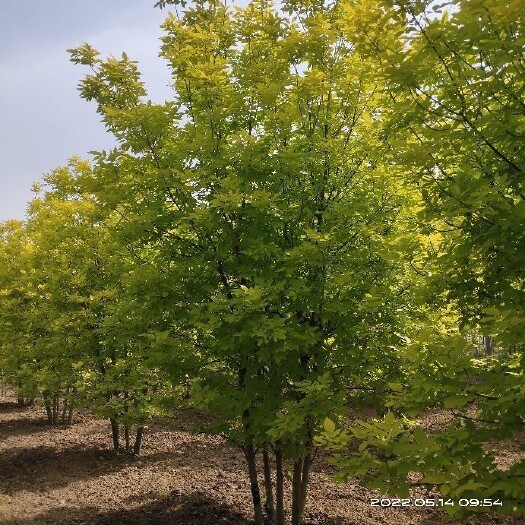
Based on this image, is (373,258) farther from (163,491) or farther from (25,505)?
(25,505)

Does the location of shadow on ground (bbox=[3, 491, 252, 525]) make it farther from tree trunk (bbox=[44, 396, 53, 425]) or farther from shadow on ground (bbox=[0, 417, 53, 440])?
shadow on ground (bbox=[0, 417, 53, 440])

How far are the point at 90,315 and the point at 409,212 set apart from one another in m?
8.37

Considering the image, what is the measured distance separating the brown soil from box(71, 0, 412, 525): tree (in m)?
3.01

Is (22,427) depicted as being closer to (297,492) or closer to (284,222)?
(297,492)

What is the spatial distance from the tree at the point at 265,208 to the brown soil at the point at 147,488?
301 centimetres

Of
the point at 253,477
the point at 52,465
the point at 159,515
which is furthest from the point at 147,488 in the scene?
the point at 253,477

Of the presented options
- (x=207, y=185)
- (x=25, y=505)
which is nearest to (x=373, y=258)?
(x=207, y=185)

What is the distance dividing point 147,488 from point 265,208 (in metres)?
7.85

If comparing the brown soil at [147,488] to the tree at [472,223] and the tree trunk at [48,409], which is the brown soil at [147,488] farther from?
the tree at [472,223]

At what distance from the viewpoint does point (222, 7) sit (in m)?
6.78

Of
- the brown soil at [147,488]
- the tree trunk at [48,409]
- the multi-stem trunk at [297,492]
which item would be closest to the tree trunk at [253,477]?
the multi-stem trunk at [297,492]

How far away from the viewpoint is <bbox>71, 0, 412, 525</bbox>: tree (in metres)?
5.33

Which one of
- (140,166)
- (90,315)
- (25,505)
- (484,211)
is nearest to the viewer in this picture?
(484,211)

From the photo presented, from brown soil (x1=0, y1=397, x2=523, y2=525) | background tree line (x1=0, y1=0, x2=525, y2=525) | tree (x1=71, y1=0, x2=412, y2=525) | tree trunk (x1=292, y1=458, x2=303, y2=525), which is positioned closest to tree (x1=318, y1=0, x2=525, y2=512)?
Answer: background tree line (x1=0, y1=0, x2=525, y2=525)
